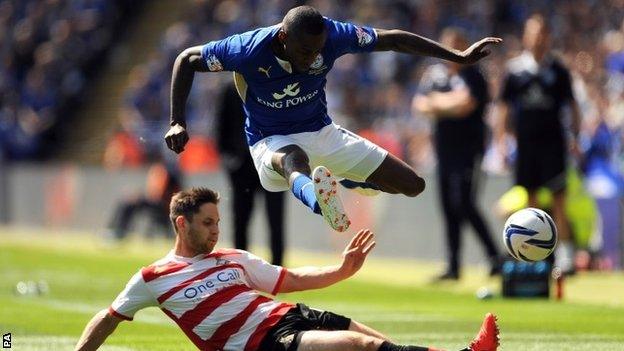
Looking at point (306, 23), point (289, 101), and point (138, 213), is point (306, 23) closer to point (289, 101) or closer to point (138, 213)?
point (289, 101)

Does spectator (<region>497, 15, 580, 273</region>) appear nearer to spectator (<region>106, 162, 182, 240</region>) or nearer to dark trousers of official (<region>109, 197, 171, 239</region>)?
spectator (<region>106, 162, 182, 240</region>)

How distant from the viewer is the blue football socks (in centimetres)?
941

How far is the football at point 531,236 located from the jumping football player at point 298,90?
79 centimetres

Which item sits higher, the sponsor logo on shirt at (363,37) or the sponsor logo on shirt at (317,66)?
the sponsor logo on shirt at (363,37)

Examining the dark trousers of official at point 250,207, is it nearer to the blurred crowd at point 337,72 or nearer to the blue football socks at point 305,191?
the blurred crowd at point 337,72

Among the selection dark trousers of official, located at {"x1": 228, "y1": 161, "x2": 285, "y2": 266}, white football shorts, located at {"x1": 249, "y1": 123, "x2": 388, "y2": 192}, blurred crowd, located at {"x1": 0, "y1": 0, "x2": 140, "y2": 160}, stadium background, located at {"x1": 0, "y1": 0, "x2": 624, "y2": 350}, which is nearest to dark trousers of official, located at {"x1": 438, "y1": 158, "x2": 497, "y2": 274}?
stadium background, located at {"x1": 0, "y1": 0, "x2": 624, "y2": 350}

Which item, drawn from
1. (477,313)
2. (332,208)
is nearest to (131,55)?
(477,313)

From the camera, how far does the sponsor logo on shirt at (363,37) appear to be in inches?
421

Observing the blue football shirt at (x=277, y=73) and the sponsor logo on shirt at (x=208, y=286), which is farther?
the blue football shirt at (x=277, y=73)

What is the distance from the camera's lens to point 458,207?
55.5 feet

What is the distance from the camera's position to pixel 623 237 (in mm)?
17953

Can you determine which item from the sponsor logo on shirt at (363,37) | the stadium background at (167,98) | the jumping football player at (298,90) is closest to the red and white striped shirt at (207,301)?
the jumping football player at (298,90)

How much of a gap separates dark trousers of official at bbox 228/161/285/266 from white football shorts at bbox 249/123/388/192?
420 cm

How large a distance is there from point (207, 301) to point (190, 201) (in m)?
0.57
